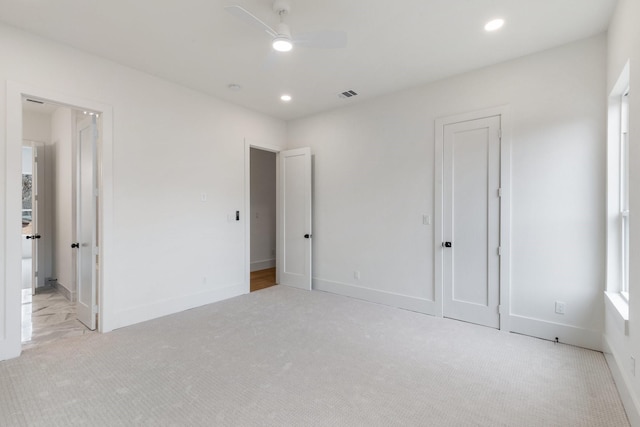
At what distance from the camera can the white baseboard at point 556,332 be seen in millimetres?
2922

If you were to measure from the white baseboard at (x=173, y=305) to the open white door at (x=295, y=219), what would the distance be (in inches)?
33.5

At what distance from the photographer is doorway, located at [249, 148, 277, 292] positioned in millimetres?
6859

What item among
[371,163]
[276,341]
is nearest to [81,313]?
[276,341]

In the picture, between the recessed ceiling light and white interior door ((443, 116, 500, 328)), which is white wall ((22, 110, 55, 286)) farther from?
the recessed ceiling light

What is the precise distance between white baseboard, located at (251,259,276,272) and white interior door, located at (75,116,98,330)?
3.38 meters

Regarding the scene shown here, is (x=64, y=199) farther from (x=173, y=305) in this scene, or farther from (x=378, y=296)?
(x=378, y=296)

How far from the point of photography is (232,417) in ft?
6.52

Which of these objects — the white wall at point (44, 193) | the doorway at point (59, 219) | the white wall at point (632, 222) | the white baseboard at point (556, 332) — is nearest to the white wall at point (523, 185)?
the white baseboard at point (556, 332)

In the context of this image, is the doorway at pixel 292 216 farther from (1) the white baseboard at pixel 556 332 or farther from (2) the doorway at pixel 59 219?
(1) the white baseboard at pixel 556 332

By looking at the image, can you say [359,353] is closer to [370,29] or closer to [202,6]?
[370,29]

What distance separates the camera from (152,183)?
375 centimetres

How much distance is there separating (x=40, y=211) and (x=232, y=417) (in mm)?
5163

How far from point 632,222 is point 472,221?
1649 mm

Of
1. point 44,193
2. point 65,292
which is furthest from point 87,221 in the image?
point 44,193
